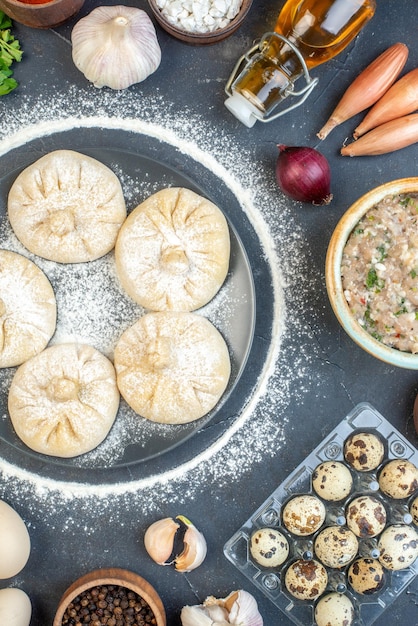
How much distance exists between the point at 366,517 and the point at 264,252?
838 mm

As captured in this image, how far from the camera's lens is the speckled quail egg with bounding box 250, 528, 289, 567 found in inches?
74.7

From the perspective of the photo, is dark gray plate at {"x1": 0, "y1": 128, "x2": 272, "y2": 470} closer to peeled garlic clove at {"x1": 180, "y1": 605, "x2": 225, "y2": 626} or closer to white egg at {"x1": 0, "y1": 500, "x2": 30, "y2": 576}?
white egg at {"x1": 0, "y1": 500, "x2": 30, "y2": 576}

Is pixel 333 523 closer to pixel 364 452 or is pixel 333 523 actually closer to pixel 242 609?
pixel 364 452

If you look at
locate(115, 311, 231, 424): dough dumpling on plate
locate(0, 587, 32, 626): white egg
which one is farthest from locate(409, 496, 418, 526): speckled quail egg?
locate(0, 587, 32, 626): white egg

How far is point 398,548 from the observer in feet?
6.15

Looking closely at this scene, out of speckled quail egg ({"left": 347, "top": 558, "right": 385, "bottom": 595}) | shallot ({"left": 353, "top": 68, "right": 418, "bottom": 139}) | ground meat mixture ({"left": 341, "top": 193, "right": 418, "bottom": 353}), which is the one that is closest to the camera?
ground meat mixture ({"left": 341, "top": 193, "right": 418, "bottom": 353})

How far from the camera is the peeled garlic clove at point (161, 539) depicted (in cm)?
198

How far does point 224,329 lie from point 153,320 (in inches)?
8.5

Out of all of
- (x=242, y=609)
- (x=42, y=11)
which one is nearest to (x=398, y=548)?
(x=242, y=609)

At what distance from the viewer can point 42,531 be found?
81.0 inches

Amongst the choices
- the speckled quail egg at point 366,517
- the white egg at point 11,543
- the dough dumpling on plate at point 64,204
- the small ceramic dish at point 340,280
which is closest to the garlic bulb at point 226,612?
the speckled quail egg at point 366,517

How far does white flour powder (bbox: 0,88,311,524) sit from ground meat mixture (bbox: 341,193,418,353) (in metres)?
0.27

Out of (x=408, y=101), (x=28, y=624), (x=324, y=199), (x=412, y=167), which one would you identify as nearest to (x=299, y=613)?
(x=28, y=624)

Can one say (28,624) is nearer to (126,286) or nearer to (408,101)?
(126,286)
